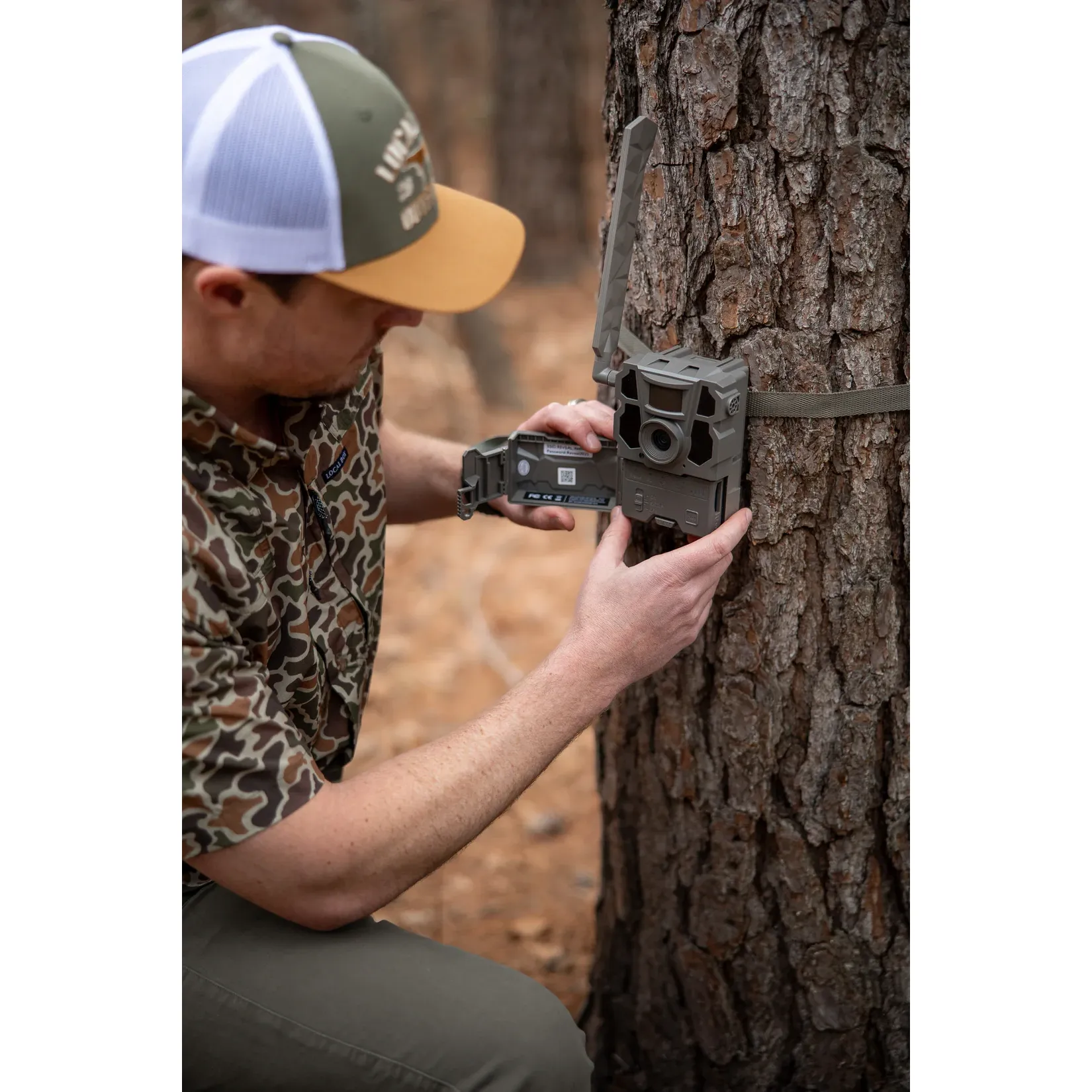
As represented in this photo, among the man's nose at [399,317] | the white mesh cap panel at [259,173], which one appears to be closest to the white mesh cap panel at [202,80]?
the white mesh cap panel at [259,173]

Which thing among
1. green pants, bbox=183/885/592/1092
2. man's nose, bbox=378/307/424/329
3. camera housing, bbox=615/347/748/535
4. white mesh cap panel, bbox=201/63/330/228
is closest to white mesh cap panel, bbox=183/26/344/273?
white mesh cap panel, bbox=201/63/330/228

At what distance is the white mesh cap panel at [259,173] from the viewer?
1.54 m

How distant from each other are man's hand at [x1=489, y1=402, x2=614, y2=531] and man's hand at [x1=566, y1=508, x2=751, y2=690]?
241 millimetres

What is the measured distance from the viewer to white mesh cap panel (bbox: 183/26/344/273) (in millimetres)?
1538

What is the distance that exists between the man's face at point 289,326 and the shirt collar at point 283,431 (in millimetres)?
85

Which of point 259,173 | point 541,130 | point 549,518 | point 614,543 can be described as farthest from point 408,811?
point 541,130

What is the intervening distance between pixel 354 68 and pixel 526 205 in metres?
7.11

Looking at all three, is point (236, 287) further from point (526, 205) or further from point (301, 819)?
point (526, 205)

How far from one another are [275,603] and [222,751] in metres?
0.35

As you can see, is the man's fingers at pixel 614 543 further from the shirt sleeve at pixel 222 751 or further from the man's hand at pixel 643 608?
the shirt sleeve at pixel 222 751

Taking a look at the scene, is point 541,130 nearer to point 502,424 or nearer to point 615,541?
point 502,424

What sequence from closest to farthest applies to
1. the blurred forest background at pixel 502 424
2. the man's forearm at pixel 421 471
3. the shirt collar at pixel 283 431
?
the shirt collar at pixel 283 431 → the man's forearm at pixel 421 471 → the blurred forest background at pixel 502 424

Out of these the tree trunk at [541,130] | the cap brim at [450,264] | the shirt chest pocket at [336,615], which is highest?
the tree trunk at [541,130]

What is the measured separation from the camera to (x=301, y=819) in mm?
1611
